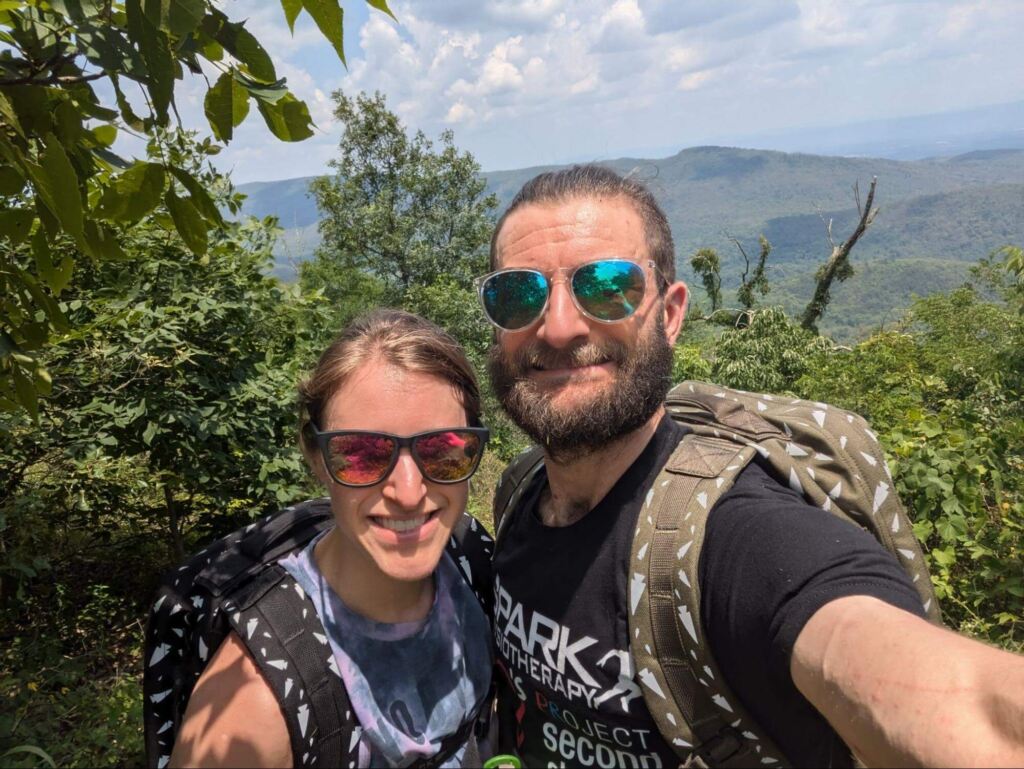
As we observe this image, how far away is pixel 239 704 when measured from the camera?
1287mm

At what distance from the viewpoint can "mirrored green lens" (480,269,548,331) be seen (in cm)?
176

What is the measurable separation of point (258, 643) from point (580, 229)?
1.31m

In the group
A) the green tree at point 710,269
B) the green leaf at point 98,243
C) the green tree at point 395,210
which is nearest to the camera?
the green leaf at point 98,243

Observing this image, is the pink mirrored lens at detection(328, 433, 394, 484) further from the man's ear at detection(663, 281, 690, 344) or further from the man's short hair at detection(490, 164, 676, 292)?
the man's ear at detection(663, 281, 690, 344)

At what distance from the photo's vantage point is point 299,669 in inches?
53.8

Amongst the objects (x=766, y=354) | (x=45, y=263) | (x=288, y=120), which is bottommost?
(x=766, y=354)

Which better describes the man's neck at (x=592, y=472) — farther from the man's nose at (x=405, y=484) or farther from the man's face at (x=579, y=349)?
the man's nose at (x=405, y=484)

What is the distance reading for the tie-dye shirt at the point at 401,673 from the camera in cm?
147

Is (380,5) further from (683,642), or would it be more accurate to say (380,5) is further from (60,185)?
(683,642)

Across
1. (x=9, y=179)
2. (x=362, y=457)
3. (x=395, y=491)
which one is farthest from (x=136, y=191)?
(x=395, y=491)

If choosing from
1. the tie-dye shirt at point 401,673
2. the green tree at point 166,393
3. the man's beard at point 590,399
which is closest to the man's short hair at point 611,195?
the man's beard at point 590,399

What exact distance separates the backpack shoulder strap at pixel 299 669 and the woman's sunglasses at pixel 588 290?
3.07ft

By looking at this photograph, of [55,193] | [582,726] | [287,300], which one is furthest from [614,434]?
[287,300]

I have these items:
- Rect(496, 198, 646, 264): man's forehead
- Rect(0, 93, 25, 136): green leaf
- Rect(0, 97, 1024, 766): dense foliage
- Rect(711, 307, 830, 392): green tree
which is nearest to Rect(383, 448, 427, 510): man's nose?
Rect(496, 198, 646, 264): man's forehead
